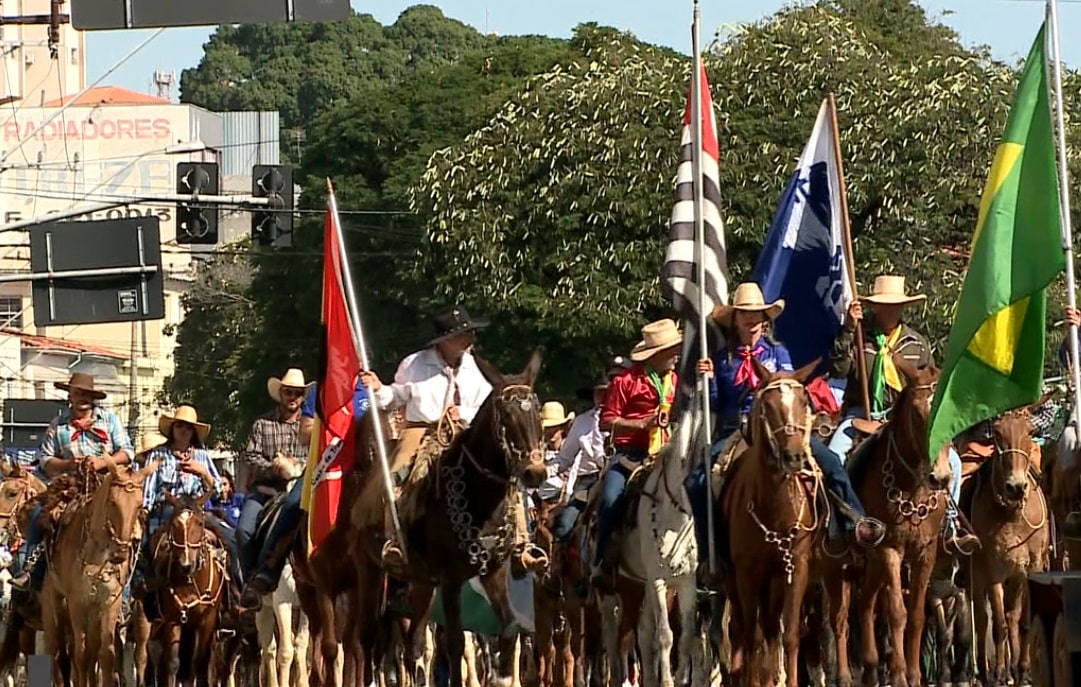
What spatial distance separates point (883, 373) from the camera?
20.4 meters

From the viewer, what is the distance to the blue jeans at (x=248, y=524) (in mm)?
23203

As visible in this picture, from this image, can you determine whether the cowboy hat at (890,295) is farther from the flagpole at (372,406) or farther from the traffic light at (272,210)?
the traffic light at (272,210)

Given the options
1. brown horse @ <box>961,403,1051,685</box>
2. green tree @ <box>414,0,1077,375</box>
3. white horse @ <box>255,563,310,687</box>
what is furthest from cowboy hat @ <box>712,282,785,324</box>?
green tree @ <box>414,0,1077,375</box>

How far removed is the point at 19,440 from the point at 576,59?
14969 millimetres

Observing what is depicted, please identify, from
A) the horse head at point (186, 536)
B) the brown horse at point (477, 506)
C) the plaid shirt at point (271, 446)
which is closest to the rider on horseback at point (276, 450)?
the plaid shirt at point (271, 446)

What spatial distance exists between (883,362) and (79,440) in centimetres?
800

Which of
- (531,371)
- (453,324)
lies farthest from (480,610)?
(531,371)

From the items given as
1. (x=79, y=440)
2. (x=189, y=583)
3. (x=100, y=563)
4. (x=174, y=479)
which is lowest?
(x=189, y=583)

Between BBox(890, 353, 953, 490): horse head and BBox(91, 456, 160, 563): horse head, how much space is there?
23.1ft

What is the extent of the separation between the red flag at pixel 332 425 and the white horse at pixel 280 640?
3.51m

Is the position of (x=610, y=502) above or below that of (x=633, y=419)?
below

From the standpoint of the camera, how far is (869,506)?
19297 mm

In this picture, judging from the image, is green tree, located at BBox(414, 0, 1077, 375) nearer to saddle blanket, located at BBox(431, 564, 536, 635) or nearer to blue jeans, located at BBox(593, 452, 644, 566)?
saddle blanket, located at BBox(431, 564, 536, 635)

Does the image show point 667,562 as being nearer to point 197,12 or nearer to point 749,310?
point 749,310
